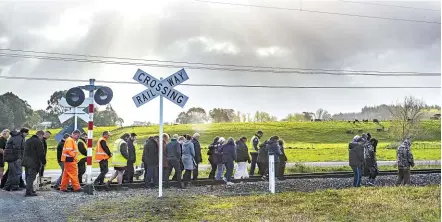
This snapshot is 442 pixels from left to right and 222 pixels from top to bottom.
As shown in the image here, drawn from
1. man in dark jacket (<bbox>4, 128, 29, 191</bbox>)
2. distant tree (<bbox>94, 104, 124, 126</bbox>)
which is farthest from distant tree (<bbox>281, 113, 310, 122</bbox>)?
man in dark jacket (<bbox>4, 128, 29, 191</bbox>)

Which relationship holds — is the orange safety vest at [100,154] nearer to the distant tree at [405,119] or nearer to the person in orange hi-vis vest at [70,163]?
the person in orange hi-vis vest at [70,163]

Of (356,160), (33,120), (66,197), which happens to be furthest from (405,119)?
(66,197)

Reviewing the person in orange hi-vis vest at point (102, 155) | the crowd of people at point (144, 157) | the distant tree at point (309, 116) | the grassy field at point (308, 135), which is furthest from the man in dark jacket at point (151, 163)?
the distant tree at point (309, 116)

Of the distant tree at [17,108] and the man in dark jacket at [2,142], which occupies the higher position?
the distant tree at [17,108]

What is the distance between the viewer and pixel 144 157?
384 inches

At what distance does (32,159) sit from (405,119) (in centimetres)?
1509

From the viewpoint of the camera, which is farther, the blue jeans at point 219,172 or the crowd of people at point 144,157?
the blue jeans at point 219,172

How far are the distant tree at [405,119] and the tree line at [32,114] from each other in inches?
388

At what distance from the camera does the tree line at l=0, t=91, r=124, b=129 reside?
24.6 feet

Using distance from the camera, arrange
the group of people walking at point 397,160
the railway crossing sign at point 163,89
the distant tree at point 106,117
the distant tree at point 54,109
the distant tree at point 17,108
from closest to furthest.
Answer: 1. the distant tree at point 17,108
2. the railway crossing sign at point 163,89
3. the distant tree at point 54,109
4. the distant tree at point 106,117
5. the group of people walking at point 397,160

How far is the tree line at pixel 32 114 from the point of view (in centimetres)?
749

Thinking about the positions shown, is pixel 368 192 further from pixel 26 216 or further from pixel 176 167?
pixel 26 216

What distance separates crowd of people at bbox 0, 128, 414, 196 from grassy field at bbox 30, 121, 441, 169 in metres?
0.47

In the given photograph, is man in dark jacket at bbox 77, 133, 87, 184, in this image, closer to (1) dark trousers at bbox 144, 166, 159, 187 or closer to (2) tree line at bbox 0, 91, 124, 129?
(2) tree line at bbox 0, 91, 124, 129
